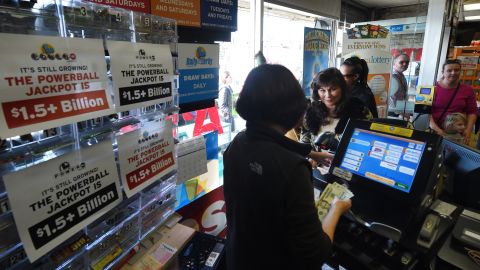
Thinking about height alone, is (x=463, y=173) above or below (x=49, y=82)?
below

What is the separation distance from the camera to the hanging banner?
4117mm

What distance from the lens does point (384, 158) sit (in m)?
1.18

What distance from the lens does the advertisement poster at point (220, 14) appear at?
1.76m

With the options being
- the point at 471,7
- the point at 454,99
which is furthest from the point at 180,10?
the point at 471,7

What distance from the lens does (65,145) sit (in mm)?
842

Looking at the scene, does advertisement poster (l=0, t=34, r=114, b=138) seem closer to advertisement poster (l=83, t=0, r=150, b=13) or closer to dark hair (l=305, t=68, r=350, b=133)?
advertisement poster (l=83, t=0, r=150, b=13)

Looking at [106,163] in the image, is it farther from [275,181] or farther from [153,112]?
[275,181]

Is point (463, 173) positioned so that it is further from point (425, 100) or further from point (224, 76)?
point (425, 100)

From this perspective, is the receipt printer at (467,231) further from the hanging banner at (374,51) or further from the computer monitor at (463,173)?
the hanging banner at (374,51)

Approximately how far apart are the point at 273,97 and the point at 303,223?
42cm

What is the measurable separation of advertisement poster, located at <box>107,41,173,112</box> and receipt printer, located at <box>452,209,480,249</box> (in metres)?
1.27

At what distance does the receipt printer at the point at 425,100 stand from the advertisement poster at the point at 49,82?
3.79m

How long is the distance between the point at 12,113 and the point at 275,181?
72 cm

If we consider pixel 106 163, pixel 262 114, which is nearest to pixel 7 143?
pixel 106 163
